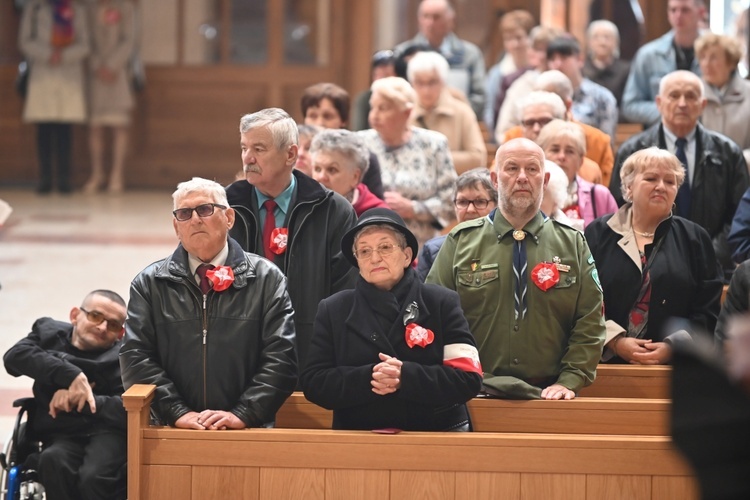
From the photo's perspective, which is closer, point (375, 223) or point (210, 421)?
point (210, 421)

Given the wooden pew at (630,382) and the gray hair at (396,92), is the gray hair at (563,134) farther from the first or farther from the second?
the wooden pew at (630,382)

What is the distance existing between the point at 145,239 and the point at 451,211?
4.13m

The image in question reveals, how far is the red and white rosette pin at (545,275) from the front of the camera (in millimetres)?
4438

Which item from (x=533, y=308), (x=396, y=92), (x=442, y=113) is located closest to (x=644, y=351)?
(x=533, y=308)

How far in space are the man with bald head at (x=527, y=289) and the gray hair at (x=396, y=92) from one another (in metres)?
1.51

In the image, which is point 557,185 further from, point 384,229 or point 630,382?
point 384,229

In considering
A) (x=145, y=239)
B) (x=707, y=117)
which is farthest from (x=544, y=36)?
(x=145, y=239)

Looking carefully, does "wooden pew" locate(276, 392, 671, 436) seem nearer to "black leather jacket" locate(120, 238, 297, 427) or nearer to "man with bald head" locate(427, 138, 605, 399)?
"man with bald head" locate(427, 138, 605, 399)

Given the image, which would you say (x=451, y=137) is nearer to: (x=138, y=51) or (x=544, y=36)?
(x=544, y=36)

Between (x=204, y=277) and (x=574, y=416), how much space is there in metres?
1.34

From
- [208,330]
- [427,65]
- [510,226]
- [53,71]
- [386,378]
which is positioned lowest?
[386,378]

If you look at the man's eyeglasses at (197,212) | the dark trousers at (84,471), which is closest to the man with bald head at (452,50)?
the man's eyeglasses at (197,212)

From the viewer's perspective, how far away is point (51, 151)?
12.1 meters

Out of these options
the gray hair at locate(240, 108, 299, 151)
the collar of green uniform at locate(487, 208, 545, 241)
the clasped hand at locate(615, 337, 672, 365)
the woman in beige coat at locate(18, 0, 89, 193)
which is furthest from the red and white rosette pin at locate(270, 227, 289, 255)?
the woman in beige coat at locate(18, 0, 89, 193)
